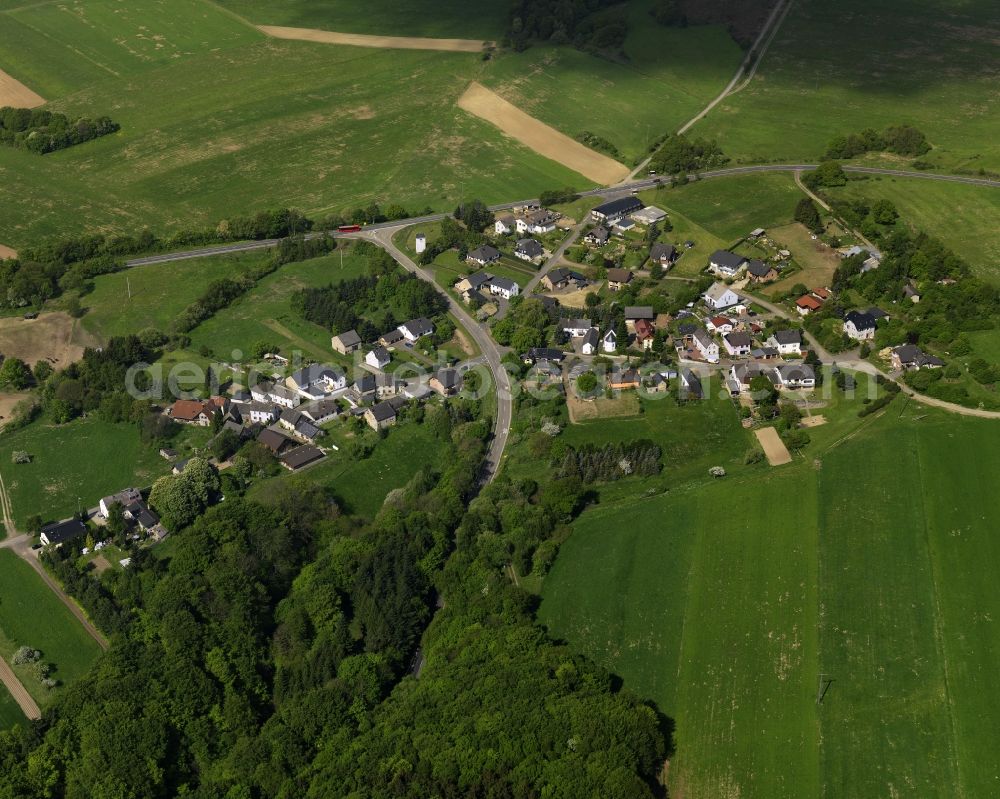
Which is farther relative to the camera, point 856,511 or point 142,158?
point 142,158

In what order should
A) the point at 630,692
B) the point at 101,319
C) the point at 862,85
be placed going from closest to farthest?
the point at 630,692, the point at 101,319, the point at 862,85

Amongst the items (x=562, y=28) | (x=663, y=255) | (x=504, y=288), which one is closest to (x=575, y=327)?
(x=504, y=288)

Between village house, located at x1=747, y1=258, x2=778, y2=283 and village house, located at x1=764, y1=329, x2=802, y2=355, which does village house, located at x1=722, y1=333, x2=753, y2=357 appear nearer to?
village house, located at x1=764, y1=329, x2=802, y2=355

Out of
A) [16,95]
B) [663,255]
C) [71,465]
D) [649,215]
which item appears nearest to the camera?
[71,465]

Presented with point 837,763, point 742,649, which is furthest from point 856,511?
point 837,763

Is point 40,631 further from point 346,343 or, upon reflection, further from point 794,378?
point 794,378

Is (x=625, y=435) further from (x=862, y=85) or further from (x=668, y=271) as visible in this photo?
(x=862, y=85)
